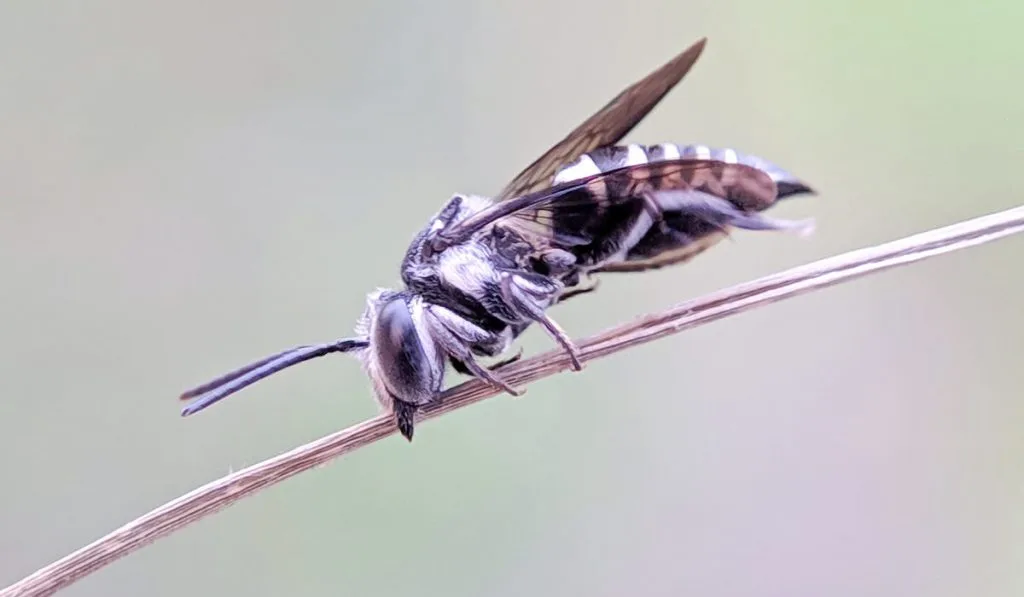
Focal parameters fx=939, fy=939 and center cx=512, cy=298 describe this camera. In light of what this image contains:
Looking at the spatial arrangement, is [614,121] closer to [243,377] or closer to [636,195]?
[636,195]

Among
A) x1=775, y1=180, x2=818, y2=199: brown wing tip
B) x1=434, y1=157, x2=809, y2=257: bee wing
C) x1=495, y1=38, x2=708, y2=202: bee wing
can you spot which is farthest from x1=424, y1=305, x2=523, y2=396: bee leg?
x1=775, y1=180, x2=818, y2=199: brown wing tip

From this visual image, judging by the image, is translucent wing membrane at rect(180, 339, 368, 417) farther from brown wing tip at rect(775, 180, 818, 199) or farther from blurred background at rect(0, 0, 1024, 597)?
blurred background at rect(0, 0, 1024, 597)

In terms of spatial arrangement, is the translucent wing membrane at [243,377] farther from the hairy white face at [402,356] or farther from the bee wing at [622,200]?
the bee wing at [622,200]

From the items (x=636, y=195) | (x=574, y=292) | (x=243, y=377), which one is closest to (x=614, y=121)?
(x=636, y=195)

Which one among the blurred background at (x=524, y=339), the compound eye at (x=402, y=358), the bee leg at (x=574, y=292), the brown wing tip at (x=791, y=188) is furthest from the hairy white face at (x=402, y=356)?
the blurred background at (x=524, y=339)

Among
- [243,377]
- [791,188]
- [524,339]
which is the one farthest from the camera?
[524,339]

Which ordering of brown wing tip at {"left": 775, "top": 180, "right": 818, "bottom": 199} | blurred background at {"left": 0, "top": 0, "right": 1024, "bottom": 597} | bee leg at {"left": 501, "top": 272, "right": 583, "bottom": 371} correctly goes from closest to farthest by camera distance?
bee leg at {"left": 501, "top": 272, "right": 583, "bottom": 371}, brown wing tip at {"left": 775, "top": 180, "right": 818, "bottom": 199}, blurred background at {"left": 0, "top": 0, "right": 1024, "bottom": 597}
